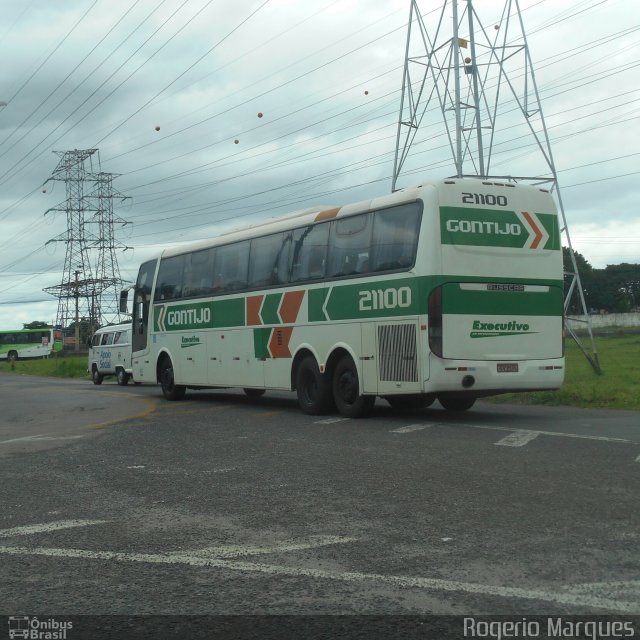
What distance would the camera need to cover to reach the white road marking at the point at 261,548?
5.86 metres

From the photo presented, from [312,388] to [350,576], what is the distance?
39.0 feet

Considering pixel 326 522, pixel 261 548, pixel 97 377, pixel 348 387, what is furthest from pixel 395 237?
pixel 97 377

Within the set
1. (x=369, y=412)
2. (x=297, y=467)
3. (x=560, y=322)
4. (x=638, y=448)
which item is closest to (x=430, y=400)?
(x=369, y=412)

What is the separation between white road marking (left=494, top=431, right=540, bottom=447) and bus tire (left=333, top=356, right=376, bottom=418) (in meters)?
3.45

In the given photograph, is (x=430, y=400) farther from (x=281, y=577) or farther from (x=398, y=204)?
(x=281, y=577)

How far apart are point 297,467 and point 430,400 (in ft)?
24.2

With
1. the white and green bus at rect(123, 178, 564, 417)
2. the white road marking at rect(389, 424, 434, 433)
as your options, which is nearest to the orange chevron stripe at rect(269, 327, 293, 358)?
the white and green bus at rect(123, 178, 564, 417)

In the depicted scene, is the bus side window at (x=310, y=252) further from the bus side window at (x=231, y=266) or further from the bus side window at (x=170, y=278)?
the bus side window at (x=170, y=278)

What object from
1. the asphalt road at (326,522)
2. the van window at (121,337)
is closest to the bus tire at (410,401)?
the asphalt road at (326,522)

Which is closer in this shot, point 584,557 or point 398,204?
point 584,557

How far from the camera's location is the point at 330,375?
16.6 m

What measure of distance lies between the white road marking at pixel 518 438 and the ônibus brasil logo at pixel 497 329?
225 centimetres

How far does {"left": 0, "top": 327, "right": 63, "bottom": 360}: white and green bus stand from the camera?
97.2m

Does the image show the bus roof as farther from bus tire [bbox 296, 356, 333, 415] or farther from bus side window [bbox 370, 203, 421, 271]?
bus tire [bbox 296, 356, 333, 415]
